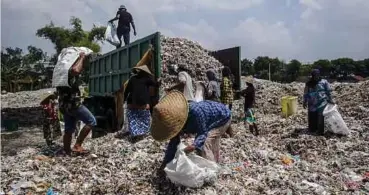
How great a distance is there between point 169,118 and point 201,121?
0.35 m

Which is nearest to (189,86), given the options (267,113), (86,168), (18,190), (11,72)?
(86,168)

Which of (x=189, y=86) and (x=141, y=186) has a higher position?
(x=189, y=86)

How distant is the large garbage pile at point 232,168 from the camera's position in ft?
15.3

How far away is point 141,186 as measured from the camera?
4699 mm

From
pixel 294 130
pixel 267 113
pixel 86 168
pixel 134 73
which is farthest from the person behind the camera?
pixel 267 113

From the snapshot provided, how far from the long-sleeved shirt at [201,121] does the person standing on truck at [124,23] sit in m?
6.05

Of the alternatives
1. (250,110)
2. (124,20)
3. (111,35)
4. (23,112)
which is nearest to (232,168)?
(250,110)

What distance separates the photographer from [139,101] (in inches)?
274

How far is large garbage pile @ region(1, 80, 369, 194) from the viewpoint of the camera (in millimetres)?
4672

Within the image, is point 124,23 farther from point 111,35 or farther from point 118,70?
point 118,70

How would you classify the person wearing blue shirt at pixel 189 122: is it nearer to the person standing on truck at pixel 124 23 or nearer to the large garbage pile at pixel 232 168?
the large garbage pile at pixel 232 168

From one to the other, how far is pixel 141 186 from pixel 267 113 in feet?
23.5

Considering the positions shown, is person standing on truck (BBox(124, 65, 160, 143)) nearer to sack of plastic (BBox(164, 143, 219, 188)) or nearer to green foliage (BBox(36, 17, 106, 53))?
sack of plastic (BBox(164, 143, 219, 188))

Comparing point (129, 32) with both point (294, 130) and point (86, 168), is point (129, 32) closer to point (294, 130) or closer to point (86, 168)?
point (294, 130)
